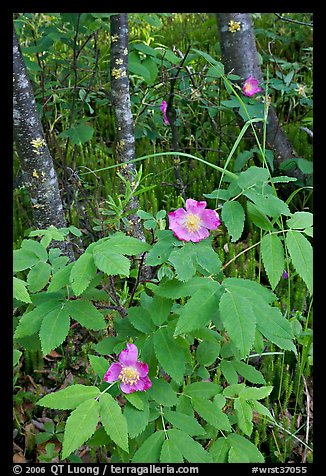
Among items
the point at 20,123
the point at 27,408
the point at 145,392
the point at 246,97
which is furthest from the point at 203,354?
the point at 246,97

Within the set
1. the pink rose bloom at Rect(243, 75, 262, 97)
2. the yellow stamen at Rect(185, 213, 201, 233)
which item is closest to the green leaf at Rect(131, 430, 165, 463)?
the yellow stamen at Rect(185, 213, 201, 233)

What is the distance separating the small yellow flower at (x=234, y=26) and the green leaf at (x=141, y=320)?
196 centimetres

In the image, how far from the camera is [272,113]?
9.50ft

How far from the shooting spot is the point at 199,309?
1.12 meters

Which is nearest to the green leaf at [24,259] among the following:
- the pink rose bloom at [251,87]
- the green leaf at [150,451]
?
the green leaf at [150,451]

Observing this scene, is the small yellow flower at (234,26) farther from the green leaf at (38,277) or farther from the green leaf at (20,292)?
the green leaf at (20,292)

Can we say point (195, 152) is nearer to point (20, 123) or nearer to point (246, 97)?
point (246, 97)

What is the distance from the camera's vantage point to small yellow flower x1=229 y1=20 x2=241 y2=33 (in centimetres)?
275

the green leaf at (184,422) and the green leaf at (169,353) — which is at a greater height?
the green leaf at (169,353)

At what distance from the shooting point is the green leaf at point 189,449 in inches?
45.9

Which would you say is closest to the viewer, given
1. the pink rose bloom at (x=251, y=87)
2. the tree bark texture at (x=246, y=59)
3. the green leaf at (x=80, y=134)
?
the green leaf at (x=80, y=134)

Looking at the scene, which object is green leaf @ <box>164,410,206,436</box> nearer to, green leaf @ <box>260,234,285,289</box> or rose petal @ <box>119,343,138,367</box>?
rose petal @ <box>119,343,138,367</box>

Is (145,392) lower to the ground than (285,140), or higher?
lower
